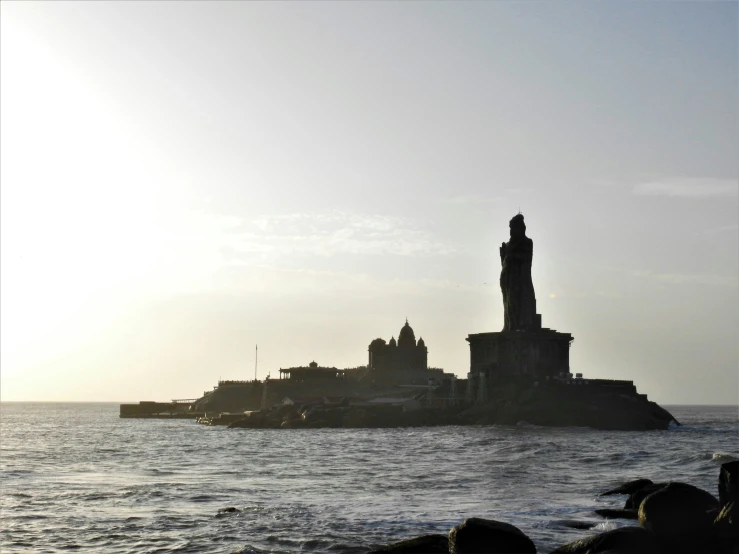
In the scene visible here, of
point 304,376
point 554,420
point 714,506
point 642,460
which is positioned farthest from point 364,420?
point 714,506

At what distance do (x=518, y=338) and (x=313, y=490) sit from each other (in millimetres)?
77071

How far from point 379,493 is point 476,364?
81054 mm

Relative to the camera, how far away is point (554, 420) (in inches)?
4126

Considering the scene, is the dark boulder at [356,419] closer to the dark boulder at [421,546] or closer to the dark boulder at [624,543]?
the dark boulder at [421,546]

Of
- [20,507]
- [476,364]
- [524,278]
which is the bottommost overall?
[20,507]

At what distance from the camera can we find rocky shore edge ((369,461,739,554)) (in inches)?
912

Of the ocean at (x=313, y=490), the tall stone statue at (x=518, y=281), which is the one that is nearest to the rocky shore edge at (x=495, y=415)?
the tall stone statue at (x=518, y=281)

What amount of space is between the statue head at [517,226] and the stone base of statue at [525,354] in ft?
43.0

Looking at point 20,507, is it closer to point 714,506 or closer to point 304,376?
point 714,506

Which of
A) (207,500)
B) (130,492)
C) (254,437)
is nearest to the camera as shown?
(207,500)

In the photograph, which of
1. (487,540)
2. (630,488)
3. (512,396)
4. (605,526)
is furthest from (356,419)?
(487,540)

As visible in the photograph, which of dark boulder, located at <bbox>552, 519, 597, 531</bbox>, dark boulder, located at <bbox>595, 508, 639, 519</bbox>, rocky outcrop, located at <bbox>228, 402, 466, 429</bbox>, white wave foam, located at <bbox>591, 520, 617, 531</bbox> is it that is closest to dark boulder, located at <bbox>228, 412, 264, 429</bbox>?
rocky outcrop, located at <bbox>228, 402, 466, 429</bbox>

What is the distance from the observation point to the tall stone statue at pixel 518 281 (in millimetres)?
121688

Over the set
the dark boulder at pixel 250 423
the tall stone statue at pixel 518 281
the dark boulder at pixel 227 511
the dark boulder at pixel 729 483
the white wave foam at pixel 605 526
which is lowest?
the dark boulder at pixel 227 511
